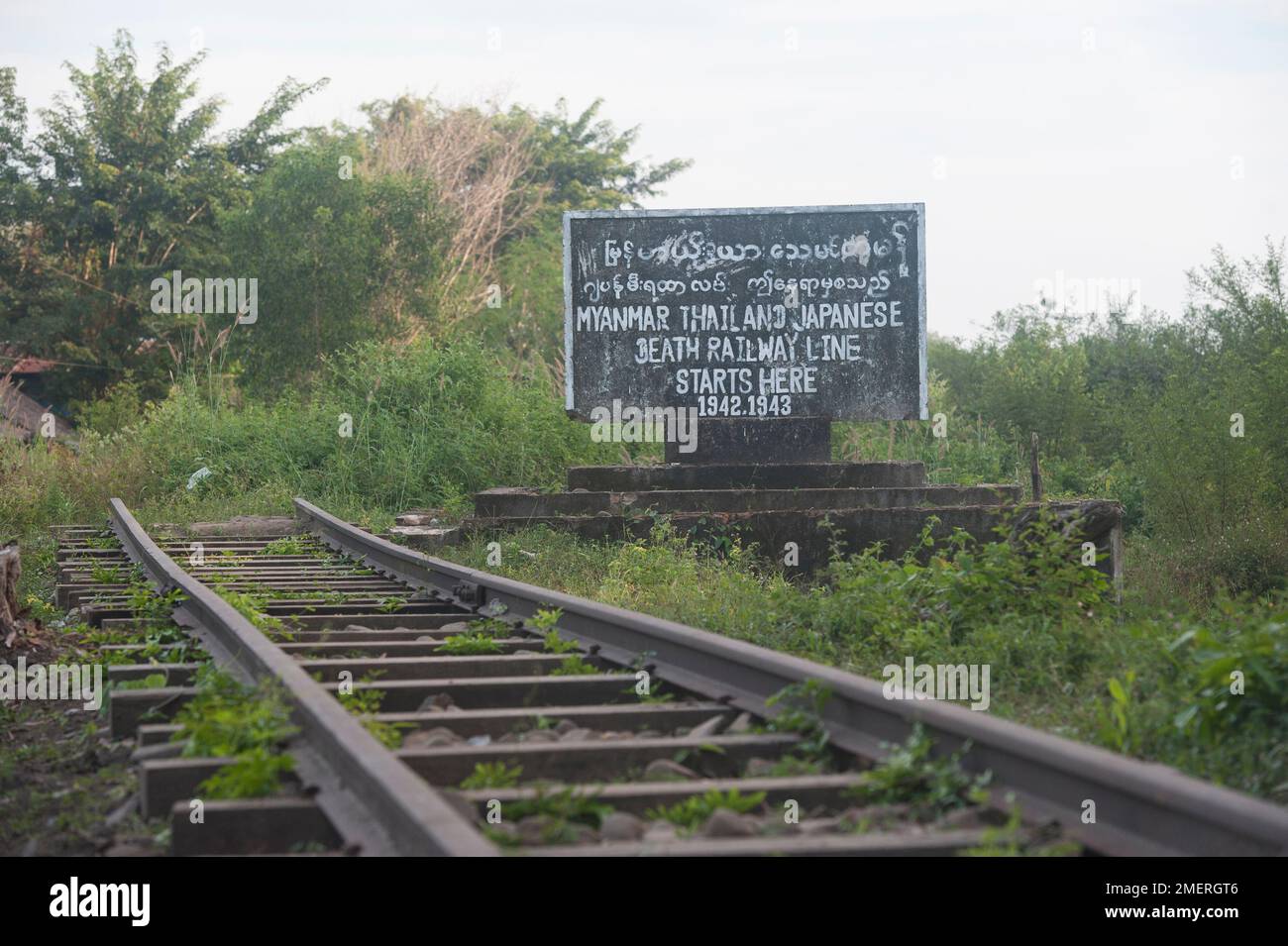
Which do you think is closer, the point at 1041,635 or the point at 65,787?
the point at 65,787

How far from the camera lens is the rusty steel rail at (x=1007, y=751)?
2.90 metres

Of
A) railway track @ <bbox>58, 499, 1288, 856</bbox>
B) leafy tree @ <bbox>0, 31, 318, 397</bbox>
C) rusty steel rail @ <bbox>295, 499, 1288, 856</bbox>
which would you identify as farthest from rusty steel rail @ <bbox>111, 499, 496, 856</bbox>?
leafy tree @ <bbox>0, 31, 318, 397</bbox>

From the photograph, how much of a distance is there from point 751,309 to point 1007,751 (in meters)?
9.62

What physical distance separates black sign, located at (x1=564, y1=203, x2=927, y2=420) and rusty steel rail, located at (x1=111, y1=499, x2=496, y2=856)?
25.4 ft

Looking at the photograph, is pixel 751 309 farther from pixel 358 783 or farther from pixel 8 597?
pixel 358 783

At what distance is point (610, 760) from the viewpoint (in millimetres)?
4051

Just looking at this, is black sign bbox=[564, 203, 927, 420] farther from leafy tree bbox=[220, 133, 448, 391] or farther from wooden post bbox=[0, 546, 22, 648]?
leafy tree bbox=[220, 133, 448, 391]

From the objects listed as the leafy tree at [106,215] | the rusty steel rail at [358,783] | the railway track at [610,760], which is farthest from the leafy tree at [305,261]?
the rusty steel rail at [358,783]

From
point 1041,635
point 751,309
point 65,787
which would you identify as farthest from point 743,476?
point 65,787

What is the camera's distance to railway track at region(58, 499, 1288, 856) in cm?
311

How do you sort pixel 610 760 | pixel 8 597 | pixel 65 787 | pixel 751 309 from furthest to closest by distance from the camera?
pixel 751 309 → pixel 8 597 → pixel 65 787 → pixel 610 760
